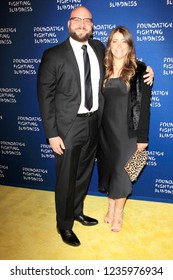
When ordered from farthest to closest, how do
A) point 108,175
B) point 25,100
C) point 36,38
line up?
1. point 25,100
2. point 36,38
3. point 108,175

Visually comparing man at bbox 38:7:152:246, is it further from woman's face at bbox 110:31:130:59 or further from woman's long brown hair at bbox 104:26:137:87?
woman's face at bbox 110:31:130:59

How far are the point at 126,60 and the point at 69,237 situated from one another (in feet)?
6.06

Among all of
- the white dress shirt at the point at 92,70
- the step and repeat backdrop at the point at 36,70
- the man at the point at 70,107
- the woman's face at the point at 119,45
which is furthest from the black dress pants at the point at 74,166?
the step and repeat backdrop at the point at 36,70

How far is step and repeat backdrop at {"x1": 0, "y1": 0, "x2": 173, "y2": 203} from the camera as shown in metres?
3.18

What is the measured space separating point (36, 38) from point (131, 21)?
1.16 meters

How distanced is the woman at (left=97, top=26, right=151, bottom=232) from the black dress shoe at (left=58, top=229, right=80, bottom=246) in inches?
22.1

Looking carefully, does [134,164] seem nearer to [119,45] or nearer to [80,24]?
[119,45]

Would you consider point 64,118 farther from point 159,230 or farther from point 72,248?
point 159,230

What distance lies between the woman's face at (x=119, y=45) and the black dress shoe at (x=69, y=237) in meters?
1.83

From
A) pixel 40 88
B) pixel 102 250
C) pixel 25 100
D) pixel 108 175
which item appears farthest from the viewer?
pixel 25 100

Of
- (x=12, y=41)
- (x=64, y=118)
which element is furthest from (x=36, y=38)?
(x=64, y=118)

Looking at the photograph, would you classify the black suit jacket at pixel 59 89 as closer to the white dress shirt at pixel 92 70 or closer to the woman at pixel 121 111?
the white dress shirt at pixel 92 70

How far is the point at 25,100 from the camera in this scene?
150 inches

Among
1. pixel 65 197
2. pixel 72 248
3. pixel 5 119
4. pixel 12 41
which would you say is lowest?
pixel 72 248
